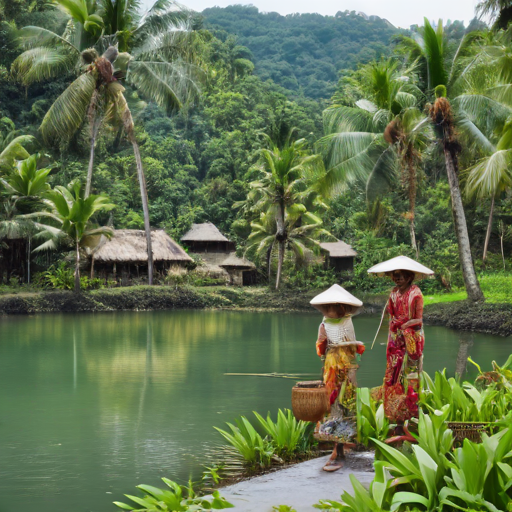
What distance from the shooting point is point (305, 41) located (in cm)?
6625

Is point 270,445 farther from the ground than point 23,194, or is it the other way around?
point 23,194

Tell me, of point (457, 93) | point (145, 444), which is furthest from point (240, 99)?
point (145, 444)

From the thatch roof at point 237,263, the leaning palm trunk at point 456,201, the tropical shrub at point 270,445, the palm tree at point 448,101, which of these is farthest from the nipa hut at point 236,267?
the tropical shrub at point 270,445

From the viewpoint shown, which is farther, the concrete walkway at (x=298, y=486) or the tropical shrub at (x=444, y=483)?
the concrete walkway at (x=298, y=486)

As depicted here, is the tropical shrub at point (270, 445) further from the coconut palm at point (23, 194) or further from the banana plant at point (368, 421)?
the coconut palm at point (23, 194)

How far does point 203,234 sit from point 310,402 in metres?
28.1

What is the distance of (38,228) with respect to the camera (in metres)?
23.7

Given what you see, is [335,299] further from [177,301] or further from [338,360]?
[177,301]

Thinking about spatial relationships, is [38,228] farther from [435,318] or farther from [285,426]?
[285,426]

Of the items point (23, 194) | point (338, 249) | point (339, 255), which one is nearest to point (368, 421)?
point (23, 194)

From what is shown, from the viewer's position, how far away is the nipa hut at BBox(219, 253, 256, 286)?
31094 mm

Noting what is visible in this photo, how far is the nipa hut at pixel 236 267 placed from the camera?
3109 cm

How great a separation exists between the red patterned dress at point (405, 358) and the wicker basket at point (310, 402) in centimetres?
65

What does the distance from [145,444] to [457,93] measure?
46.1 ft
